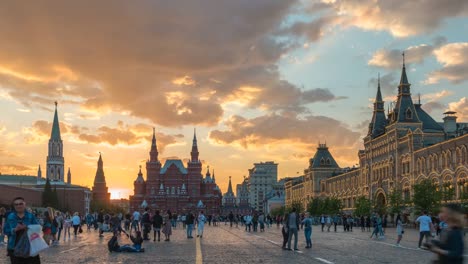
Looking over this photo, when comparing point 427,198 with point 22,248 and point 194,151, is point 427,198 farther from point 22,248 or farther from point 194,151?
point 194,151

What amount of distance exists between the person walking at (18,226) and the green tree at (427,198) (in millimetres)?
60255

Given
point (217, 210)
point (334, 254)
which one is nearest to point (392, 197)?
point (334, 254)

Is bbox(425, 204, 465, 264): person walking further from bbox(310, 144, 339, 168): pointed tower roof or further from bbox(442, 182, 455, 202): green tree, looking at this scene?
bbox(310, 144, 339, 168): pointed tower roof

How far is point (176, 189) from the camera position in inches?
7298

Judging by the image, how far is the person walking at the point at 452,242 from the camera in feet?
28.0

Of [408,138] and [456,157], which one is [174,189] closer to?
[408,138]

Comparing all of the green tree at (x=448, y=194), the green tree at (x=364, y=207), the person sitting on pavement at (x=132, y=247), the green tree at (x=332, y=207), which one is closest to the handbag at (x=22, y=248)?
the person sitting on pavement at (x=132, y=247)

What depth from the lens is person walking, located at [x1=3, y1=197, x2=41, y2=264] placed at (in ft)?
34.6

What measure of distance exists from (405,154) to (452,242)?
83.0 meters

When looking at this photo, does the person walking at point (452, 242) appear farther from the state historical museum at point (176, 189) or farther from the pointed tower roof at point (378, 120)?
the state historical museum at point (176, 189)

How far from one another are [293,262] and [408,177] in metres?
70.5

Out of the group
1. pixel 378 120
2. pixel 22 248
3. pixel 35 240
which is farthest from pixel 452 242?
pixel 378 120

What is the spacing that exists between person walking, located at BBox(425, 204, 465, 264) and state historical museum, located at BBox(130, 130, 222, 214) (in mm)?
174646

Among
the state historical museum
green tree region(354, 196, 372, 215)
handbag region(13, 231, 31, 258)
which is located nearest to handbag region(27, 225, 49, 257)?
handbag region(13, 231, 31, 258)
